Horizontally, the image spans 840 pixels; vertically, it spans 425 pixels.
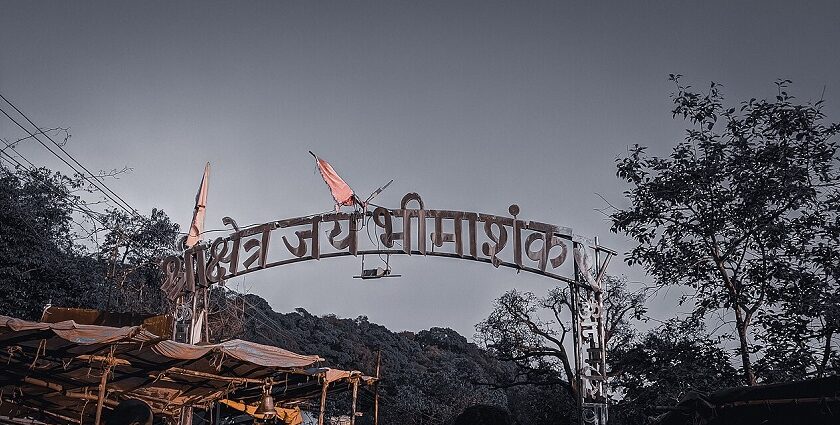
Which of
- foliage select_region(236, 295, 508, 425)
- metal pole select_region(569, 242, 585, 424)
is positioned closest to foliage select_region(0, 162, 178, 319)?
foliage select_region(236, 295, 508, 425)

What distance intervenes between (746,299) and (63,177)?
74.0 ft

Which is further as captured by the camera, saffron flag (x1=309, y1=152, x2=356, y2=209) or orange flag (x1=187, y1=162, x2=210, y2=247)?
orange flag (x1=187, y1=162, x2=210, y2=247)

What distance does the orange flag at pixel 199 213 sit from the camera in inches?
557

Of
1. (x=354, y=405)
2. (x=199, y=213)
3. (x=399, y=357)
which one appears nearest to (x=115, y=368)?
(x=354, y=405)

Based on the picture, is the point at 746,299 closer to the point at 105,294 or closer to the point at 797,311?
the point at 797,311

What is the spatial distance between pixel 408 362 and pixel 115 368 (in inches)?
1614

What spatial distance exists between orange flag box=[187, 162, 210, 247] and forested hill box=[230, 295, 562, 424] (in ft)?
56.6

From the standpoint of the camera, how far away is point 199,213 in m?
14.5

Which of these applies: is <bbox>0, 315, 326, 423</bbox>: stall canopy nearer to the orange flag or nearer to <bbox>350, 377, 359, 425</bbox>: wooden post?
<bbox>350, 377, 359, 425</bbox>: wooden post

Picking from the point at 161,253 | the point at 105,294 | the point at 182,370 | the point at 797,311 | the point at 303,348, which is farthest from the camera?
the point at 303,348

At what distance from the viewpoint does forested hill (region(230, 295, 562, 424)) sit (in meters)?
38.2

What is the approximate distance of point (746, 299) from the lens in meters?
12.5

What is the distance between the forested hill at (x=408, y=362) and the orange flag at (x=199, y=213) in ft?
56.6

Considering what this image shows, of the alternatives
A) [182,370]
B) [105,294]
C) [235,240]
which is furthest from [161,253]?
[182,370]
